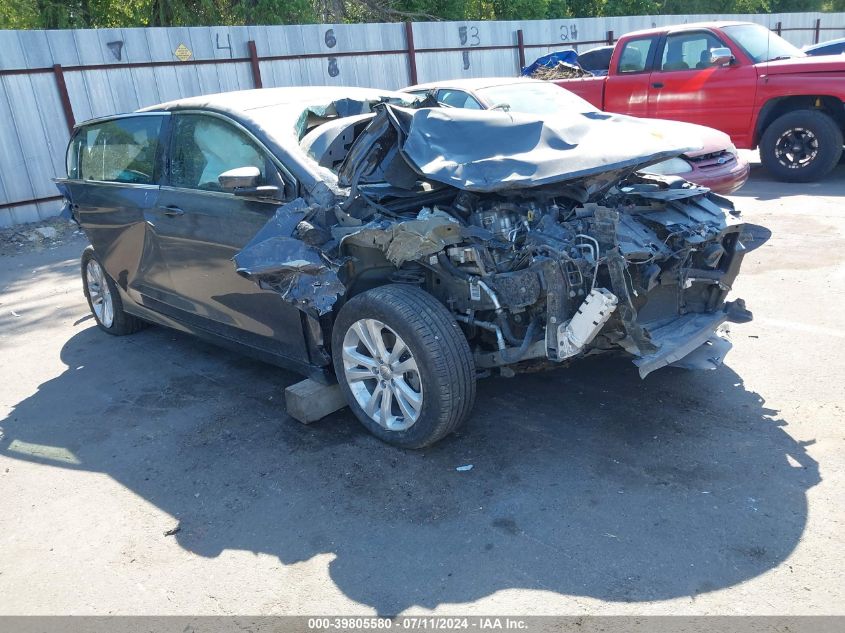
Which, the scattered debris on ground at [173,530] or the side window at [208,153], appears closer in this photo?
the scattered debris on ground at [173,530]

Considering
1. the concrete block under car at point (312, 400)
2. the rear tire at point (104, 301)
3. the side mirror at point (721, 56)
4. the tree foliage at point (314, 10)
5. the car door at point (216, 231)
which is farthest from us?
the tree foliage at point (314, 10)

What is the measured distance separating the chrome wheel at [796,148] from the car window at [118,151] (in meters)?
8.22

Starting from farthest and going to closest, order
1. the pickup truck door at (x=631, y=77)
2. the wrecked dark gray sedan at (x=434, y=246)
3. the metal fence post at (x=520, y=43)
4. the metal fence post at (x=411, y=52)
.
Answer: the metal fence post at (x=520, y=43), the metal fence post at (x=411, y=52), the pickup truck door at (x=631, y=77), the wrecked dark gray sedan at (x=434, y=246)

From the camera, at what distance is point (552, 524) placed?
313 cm

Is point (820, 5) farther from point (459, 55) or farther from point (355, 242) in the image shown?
point (355, 242)

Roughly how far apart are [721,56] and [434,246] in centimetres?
800

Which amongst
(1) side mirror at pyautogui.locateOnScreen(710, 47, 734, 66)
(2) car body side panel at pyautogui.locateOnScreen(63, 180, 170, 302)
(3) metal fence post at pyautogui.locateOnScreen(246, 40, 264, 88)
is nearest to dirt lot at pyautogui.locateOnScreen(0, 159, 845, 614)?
(2) car body side panel at pyautogui.locateOnScreen(63, 180, 170, 302)

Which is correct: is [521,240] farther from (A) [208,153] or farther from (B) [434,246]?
(A) [208,153]

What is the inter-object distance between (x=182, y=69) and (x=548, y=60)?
647 centimetres

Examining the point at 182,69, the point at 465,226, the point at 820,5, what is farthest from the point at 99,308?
the point at 820,5

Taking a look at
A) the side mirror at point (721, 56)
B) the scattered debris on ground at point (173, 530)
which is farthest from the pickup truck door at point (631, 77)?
the scattered debris on ground at point (173, 530)

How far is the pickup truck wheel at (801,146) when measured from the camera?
9266 millimetres

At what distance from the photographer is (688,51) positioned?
10.2 metres

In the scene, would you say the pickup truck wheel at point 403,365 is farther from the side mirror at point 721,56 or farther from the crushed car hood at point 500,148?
the side mirror at point 721,56
